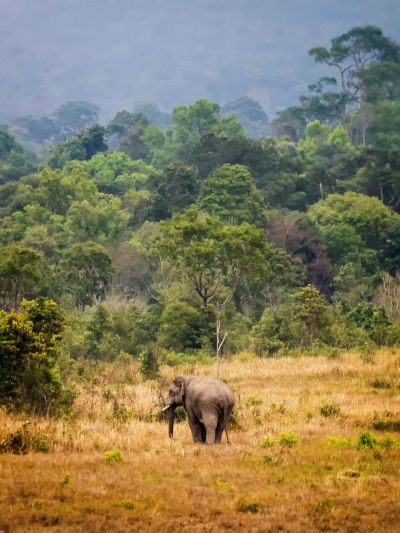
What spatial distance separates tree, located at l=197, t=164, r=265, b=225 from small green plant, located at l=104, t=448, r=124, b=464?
50561mm

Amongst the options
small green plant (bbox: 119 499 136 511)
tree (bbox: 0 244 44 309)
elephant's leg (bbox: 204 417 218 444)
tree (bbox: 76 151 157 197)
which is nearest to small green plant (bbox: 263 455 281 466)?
elephant's leg (bbox: 204 417 218 444)

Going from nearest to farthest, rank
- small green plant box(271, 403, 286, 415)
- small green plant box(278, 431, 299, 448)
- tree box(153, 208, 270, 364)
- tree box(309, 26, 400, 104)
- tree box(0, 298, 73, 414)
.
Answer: small green plant box(278, 431, 299, 448)
tree box(0, 298, 73, 414)
small green plant box(271, 403, 286, 415)
tree box(153, 208, 270, 364)
tree box(309, 26, 400, 104)

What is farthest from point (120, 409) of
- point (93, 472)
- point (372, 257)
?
point (372, 257)

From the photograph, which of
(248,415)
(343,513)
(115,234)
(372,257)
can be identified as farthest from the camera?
(115,234)

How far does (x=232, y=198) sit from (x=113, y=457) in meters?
53.1

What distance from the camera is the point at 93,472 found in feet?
46.1

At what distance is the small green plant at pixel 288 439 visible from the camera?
16.9 meters

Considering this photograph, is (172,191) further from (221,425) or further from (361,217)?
(221,425)

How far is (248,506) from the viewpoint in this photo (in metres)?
12.2

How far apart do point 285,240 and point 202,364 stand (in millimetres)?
30850

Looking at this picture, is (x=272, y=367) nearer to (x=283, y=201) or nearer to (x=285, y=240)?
(x=285, y=240)

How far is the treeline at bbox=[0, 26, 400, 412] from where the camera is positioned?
42.0 meters

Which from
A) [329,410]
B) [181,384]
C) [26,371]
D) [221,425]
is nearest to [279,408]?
[329,410]

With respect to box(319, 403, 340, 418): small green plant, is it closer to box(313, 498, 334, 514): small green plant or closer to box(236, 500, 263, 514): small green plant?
box(313, 498, 334, 514): small green plant
